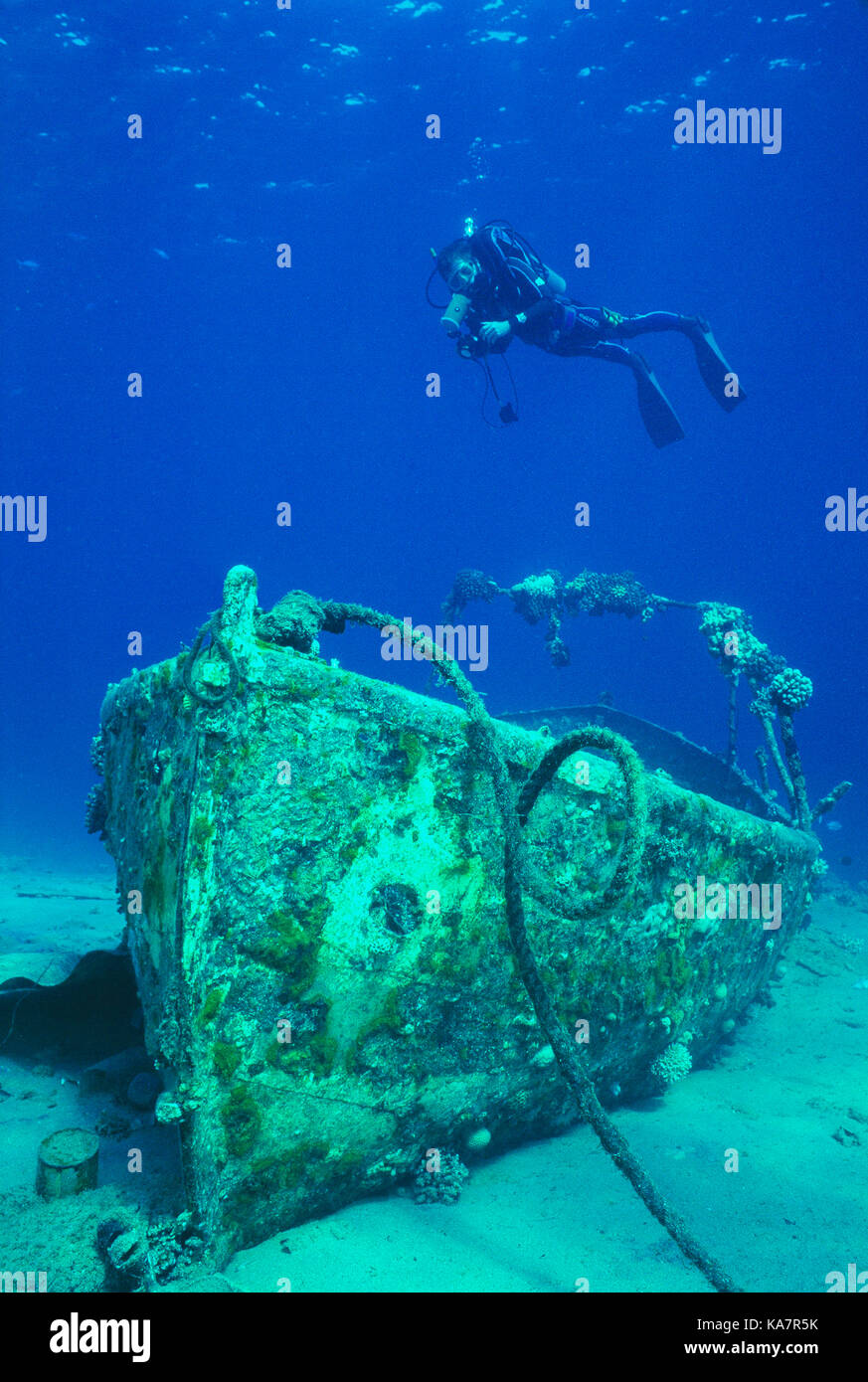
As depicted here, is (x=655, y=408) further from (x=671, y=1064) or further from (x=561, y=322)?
(x=671, y=1064)

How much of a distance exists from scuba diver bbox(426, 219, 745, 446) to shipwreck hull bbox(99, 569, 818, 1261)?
27.4 ft

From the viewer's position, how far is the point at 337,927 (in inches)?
89.4

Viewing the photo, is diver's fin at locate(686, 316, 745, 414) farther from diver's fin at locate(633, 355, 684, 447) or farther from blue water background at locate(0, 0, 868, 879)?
blue water background at locate(0, 0, 868, 879)

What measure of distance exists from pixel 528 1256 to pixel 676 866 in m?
1.65

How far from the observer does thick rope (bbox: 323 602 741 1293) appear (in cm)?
210

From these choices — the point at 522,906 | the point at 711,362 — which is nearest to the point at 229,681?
the point at 522,906

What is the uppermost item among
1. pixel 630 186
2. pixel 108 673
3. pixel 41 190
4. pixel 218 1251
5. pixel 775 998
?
pixel 630 186

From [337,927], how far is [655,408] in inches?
456

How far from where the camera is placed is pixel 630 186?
3441 centimetres

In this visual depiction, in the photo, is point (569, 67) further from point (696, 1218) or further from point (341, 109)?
point (696, 1218)

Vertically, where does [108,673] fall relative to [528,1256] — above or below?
above

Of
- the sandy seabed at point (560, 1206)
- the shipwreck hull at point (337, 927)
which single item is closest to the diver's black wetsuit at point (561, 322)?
the shipwreck hull at point (337, 927)

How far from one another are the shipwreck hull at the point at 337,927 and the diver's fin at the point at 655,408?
1020 centimetres

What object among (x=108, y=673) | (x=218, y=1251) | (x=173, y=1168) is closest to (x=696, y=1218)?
(x=218, y=1251)
